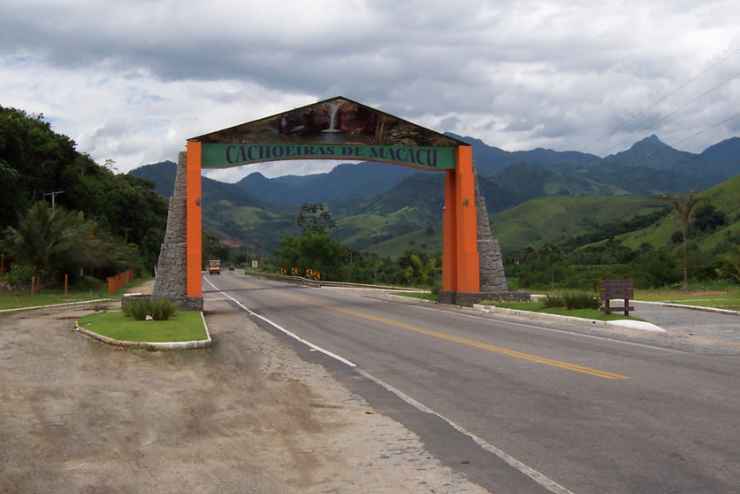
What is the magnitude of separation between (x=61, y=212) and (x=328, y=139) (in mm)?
21874

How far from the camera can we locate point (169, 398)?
34.5 ft

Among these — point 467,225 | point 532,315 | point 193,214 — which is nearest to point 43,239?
point 193,214

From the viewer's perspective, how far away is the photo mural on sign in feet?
102

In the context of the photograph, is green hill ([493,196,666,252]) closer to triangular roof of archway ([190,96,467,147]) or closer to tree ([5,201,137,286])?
tree ([5,201,137,286])

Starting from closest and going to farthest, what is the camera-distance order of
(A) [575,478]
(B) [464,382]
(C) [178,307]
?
(A) [575,478] → (B) [464,382] → (C) [178,307]

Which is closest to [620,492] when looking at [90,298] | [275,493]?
[275,493]

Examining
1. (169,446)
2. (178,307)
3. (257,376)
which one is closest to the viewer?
(169,446)

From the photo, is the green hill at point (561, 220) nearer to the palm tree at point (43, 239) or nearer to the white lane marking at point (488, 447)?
the palm tree at point (43, 239)

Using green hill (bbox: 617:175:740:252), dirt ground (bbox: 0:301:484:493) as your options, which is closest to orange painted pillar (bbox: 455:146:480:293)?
dirt ground (bbox: 0:301:484:493)

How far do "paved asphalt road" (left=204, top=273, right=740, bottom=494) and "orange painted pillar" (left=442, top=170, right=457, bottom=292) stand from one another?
16.9 meters

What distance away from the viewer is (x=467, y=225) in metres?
33.7

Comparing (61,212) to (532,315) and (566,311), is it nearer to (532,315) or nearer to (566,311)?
(532,315)

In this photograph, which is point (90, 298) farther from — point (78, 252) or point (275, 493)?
point (275, 493)

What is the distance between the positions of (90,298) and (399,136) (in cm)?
1899
